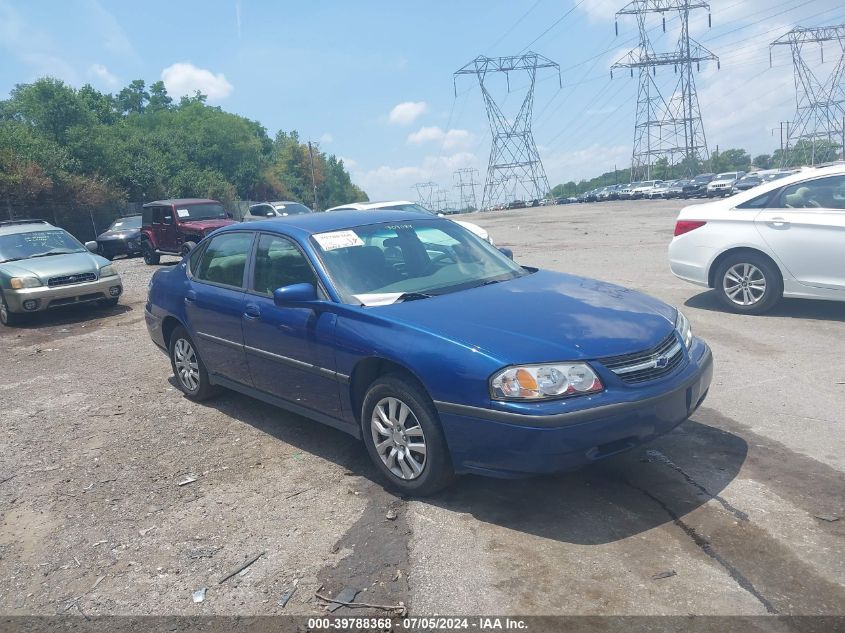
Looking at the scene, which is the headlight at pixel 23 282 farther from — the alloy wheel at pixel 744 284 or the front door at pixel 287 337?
the alloy wheel at pixel 744 284

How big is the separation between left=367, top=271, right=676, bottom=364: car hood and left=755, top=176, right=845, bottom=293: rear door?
390cm

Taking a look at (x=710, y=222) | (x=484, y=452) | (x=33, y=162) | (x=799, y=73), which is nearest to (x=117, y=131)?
(x=33, y=162)

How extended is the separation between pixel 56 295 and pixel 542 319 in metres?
9.11

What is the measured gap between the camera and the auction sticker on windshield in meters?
4.88

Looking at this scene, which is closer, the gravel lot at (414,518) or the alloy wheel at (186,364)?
the gravel lot at (414,518)

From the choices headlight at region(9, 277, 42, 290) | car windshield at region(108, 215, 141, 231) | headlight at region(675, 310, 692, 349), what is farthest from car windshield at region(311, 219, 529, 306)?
car windshield at region(108, 215, 141, 231)

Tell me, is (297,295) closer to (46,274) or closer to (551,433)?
(551,433)

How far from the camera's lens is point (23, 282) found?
10547 millimetres

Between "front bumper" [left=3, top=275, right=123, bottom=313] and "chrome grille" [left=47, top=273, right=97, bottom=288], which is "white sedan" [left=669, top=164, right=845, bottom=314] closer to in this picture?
"front bumper" [left=3, top=275, right=123, bottom=313]

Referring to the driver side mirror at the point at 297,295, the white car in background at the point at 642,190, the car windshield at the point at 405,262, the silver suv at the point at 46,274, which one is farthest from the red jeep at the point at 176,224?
the white car in background at the point at 642,190

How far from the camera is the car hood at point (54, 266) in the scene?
35.1ft

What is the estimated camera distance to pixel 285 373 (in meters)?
4.83

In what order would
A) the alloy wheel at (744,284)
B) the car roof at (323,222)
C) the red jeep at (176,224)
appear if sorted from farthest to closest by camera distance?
the red jeep at (176,224)
the alloy wheel at (744,284)
the car roof at (323,222)

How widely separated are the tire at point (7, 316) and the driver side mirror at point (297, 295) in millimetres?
8181
